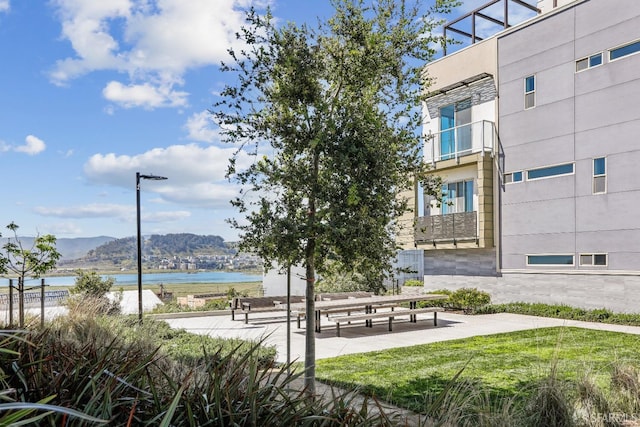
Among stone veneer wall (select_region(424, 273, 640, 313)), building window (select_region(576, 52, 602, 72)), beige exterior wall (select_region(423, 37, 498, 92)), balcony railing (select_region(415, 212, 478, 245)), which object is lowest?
stone veneer wall (select_region(424, 273, 640, 313))

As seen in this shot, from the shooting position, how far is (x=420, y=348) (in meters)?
11.3

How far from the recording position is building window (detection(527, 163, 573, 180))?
17562mm

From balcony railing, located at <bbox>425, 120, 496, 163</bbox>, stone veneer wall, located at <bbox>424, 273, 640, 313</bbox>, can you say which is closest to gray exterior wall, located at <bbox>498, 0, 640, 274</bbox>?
stone veneer wall, located at <bbox>424, 273, 640, 313</bbox>

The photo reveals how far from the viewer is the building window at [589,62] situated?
16797 mm

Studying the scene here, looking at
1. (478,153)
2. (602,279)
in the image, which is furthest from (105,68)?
(602,279)

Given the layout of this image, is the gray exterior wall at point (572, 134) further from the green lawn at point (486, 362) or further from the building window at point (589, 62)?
the green lawn at point (486, 362)

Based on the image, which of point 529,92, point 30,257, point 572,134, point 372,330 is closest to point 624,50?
point 572,134

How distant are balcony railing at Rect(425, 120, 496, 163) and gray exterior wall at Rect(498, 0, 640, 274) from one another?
23.3 inches

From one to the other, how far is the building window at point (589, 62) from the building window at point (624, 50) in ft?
1.26

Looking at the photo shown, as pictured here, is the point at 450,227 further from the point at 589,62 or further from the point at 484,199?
the point at 589,62

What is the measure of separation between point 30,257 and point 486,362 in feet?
32.7

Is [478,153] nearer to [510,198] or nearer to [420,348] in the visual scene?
[510,198]

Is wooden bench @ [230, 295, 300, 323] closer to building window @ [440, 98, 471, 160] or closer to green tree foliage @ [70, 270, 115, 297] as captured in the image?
green tree foliage @ [70, 270, 115, 297]

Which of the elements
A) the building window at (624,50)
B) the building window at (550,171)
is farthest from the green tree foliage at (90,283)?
the building window at (624,50)
